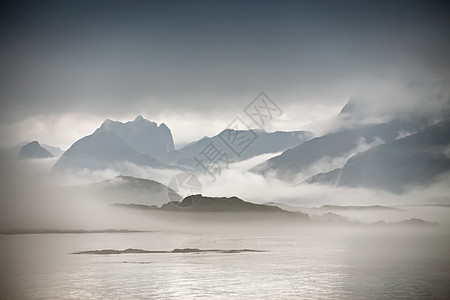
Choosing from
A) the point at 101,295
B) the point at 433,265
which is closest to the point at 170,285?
the point at 101,295

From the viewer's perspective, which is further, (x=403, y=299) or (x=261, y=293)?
(x=261, y=293)

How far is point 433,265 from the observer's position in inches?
4048

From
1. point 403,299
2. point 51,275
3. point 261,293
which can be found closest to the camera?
point 403,299

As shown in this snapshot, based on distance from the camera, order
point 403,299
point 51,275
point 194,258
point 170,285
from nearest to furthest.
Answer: point 403,299 → point 170,285 → point 51,275 → point 194,258

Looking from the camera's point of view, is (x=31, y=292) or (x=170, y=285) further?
(x=170, y=285)

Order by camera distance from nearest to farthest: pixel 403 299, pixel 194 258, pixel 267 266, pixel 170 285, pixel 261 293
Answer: pixel 403 299, pixel 261 293, pixel 170 285, pixel 267 266, pixel 194 258

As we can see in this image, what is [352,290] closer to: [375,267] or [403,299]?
[403,299]

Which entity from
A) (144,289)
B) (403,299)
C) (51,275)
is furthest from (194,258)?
(403,299)

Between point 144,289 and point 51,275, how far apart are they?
23.6 meters

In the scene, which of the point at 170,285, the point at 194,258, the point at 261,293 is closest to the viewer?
the point at 261,293

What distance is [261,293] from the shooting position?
219 feet

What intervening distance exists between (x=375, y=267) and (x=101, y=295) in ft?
196

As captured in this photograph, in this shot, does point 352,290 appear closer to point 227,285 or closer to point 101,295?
point 227,285

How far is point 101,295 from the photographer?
210ft
